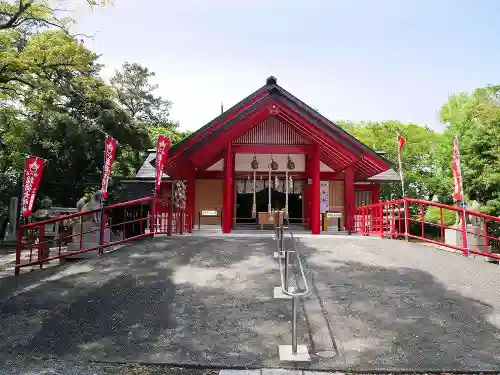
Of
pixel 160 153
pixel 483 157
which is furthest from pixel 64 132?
pixel 483 157

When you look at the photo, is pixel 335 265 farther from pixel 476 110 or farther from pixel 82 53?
pixel 476 110

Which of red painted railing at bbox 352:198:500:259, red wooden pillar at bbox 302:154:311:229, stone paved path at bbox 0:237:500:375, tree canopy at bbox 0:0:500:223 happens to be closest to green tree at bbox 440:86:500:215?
tree canopy at bbox 0:0:500:223

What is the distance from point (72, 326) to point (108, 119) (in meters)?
21.0

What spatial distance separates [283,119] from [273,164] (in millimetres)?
1957

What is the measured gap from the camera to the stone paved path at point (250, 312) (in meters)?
4.23

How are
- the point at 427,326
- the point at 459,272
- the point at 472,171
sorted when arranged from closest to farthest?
the point at 427,326, the point at 459,272, the point at 472,171

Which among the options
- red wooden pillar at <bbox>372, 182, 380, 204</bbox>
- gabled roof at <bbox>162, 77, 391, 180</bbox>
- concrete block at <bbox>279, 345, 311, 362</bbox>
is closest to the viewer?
concrete block at <bbox>279, 345, 311, 362</bbox>

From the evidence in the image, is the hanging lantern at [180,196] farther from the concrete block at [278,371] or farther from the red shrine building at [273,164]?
the concrete block at [278,371]

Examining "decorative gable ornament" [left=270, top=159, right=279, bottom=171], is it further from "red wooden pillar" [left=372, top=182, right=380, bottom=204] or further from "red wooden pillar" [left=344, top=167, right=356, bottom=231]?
"red wooden pillar" [left=372, top=182, right=380, bottom=204]

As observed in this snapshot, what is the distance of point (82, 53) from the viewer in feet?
50.4

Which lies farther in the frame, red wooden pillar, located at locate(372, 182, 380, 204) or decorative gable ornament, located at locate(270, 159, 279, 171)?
red wooden pillar, located at locate(372, 182, 380, 204)

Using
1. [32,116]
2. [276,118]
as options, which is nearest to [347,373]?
[276,118]

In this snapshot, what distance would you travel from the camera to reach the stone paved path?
13.9 feet

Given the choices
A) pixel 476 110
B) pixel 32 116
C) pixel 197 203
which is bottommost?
pixel 197 203
